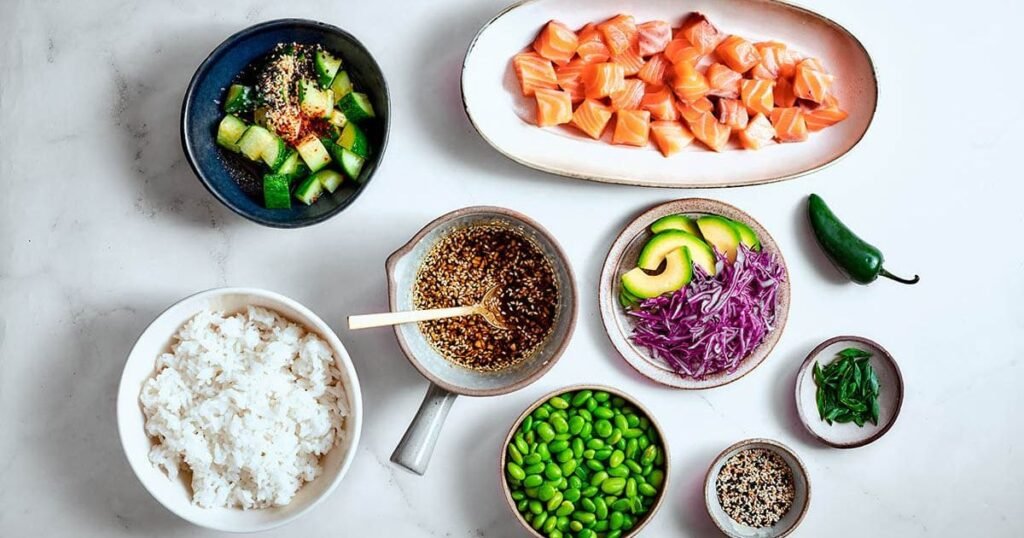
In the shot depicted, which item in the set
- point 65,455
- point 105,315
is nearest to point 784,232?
point 105,315

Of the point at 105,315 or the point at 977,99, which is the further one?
the point at 977,99

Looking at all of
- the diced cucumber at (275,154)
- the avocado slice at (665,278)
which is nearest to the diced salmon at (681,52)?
the avocado slice at (665,278)

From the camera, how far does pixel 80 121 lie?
251cm

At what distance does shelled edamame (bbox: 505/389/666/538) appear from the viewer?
241 centimetres

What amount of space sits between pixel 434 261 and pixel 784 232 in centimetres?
A: 110

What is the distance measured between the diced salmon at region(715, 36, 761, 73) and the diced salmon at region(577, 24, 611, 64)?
343mm

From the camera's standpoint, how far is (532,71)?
243 centimetres

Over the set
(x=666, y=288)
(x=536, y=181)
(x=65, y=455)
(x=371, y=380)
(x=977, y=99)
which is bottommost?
(x=65, y=455)

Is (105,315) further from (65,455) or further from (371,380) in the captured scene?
(371,380)

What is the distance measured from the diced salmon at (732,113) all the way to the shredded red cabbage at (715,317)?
375 mm

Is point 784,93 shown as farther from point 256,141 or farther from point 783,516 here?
point 256,141

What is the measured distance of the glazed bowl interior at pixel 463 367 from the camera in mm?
2297

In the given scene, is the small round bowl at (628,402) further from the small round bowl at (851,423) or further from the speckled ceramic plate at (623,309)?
the small round bowl at (851,423)

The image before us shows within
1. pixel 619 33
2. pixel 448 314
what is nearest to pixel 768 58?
pixel 619 33
